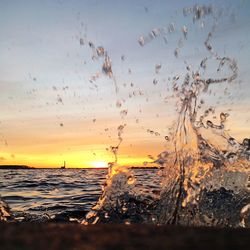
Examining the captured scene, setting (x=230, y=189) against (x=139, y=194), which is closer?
(x=230, y=189)

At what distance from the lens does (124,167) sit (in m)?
7.39

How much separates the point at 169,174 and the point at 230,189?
1.32 meters

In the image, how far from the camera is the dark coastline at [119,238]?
1.33m

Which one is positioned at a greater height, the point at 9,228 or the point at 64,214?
the point at 9,228

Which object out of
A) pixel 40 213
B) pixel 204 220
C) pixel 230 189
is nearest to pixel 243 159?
pixel 230 189

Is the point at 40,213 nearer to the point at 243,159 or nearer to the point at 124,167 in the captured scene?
the point at 124,167

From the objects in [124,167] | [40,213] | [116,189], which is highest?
[124,167]

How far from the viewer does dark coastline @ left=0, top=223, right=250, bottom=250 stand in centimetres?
133

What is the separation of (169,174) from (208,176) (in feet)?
2.70

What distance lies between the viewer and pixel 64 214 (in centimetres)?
739

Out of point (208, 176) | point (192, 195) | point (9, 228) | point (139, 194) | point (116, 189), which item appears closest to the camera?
point (9, 228)

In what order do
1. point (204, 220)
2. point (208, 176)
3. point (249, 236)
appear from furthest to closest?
1. point (208, 176)
2. point (204, 220)
3. point (249, 236)

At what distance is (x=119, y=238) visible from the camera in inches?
57.5

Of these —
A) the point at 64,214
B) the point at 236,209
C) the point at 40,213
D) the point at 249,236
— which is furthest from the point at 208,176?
the point at 249,236
